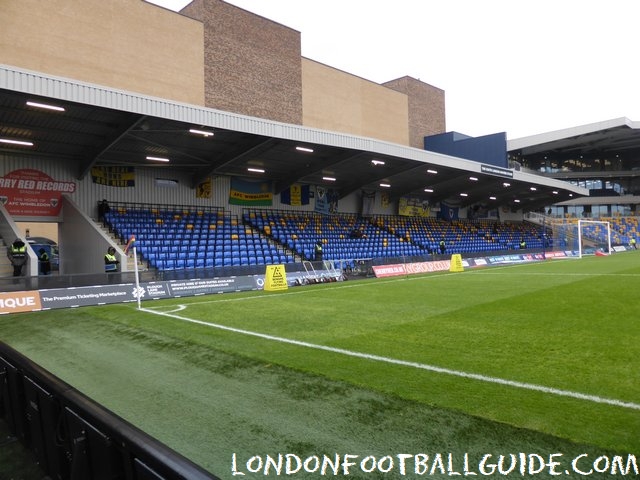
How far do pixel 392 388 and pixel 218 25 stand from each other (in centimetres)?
3111

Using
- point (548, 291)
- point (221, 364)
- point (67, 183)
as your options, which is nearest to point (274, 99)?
point (67, 183)

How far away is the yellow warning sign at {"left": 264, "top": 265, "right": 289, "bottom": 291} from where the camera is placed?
17.8 metres

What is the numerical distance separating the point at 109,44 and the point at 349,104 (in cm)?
2018

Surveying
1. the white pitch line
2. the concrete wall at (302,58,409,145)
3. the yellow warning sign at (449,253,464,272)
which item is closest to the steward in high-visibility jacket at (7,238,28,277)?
the white pitch line

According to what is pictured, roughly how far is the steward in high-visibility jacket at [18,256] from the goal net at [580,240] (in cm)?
3768

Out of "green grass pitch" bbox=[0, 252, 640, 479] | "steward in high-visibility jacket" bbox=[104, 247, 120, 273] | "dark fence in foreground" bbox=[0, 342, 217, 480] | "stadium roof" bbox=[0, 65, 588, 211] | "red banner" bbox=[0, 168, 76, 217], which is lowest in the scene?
"green grass pitch" bbox=[0, 252, 640, 479]

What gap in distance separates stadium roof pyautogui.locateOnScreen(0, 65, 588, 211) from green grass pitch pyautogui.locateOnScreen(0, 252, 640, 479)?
26.5 feet

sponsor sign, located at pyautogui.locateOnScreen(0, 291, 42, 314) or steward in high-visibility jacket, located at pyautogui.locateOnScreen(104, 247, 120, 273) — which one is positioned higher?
steward in high-visibility jacket, located at pyautogui.locateOnScreen(104, 247, 120, 273)

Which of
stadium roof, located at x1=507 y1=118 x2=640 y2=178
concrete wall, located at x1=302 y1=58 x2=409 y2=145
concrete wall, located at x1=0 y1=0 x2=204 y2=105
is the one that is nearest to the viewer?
concrete wall, located at x1=0 y1=0 x2=204 y2=105

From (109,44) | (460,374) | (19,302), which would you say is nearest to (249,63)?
(109,44)

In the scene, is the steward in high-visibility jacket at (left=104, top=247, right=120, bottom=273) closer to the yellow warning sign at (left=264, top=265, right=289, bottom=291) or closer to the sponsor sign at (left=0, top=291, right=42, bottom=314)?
the sponsor sign at (left=0, top=291, right=42, bottom=314)

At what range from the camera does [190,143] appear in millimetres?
21234

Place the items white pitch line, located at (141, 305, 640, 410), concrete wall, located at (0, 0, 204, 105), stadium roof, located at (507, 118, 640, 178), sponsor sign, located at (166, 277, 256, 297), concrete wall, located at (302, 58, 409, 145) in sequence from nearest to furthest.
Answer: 1. white pitch line, located at (141, 305, 640, 410)
2. sponsor sign, located at (166, 277, 256, 297)
3. concrete wall, located at (0, 0, 204, 105)
4. concrete wall, located at (302, 58, 409, 145)
5. stadium roof, located at (507, 118, 640, 178)

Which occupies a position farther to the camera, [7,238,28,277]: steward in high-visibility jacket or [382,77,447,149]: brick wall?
[382,77,447,149]: brick wall
